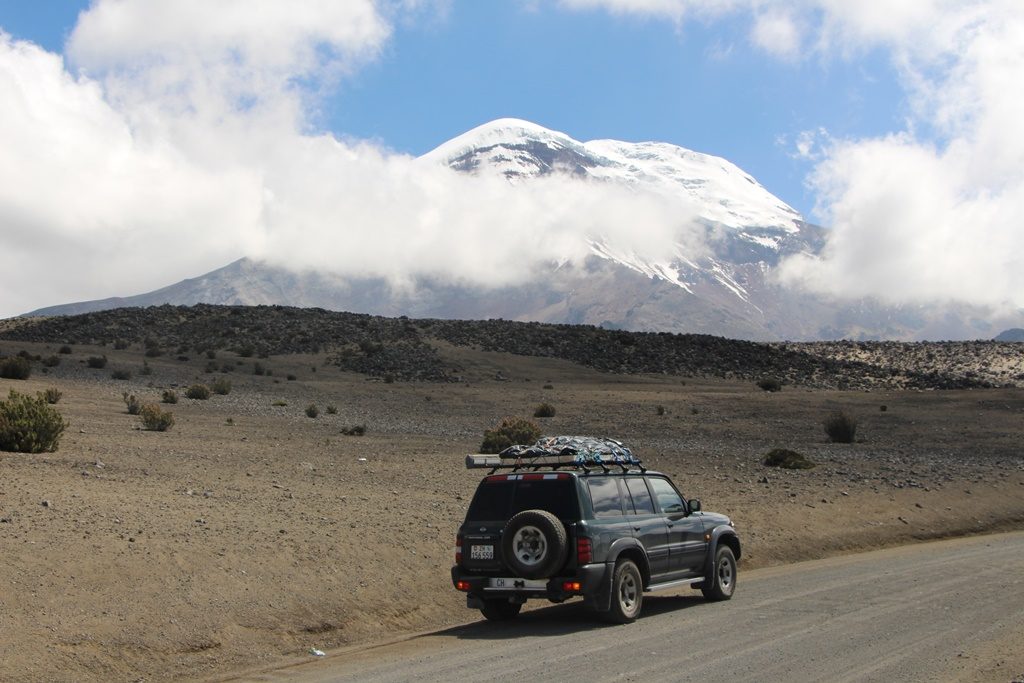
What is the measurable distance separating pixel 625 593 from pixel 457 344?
65.5 m

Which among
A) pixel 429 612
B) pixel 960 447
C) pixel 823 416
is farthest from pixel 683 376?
pixel 429 612

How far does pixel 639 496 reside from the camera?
47.2ft

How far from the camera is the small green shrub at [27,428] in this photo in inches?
849

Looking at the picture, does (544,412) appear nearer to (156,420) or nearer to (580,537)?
(156,420)

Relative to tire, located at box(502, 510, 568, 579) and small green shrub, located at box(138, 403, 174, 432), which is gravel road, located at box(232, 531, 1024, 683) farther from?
small green shrub, located at box(138, 403, 174, 432)

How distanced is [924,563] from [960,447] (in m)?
21.6

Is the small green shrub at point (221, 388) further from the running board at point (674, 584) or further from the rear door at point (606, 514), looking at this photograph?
the rear door at point (606, 514)

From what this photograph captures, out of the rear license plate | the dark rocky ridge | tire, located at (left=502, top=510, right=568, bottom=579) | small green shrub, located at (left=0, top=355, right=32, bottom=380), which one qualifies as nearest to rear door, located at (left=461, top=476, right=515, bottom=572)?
the rear license plate

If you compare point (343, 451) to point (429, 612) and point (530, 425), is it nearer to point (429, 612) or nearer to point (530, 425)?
point (530, 425)

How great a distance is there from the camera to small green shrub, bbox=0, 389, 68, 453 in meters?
21.6

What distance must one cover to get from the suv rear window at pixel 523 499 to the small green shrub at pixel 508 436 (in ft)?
56.5

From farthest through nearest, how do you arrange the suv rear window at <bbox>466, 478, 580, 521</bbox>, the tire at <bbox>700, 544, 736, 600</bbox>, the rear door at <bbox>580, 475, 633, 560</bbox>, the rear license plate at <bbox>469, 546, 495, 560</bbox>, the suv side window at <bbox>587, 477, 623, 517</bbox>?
1. the tire at <bbox>700, 544, 736, 600</bbox>
2. the suv side window at <bbox>587, 477, 623, 517</bbox>
3. the rear license plate at <bbox>469, 546, 495, 560</bbox>
4. the suv rear window at <bbox>466, 478, 580, 521</bbox>
5. the rear door at <bbox>580, 475, 633, 560</bbox>

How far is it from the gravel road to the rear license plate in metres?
0.96

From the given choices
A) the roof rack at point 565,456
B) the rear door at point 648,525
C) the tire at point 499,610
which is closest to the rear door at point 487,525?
the roof rack at point 565,456
